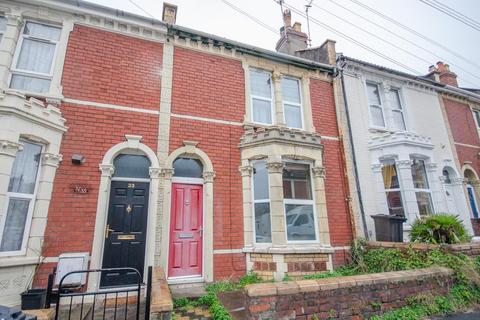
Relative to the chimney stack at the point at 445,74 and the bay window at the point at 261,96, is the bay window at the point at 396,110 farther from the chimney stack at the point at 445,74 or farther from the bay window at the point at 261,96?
the bay window at the point at 261,96

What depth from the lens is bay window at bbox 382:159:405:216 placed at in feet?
25.5

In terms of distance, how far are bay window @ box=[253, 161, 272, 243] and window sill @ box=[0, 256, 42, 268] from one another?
14.9 feet

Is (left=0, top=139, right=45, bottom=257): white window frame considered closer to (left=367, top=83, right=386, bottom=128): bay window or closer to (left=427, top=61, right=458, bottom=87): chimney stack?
(left=367, top=83, right=386, bottom=128): bay window

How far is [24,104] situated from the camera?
177 inches

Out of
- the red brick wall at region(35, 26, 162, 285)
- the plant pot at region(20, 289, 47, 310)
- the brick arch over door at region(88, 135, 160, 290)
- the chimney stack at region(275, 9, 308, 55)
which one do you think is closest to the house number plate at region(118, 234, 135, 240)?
the brick arch over door at region(88, 135, 160, 290)

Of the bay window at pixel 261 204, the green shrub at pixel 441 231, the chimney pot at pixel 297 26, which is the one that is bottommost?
the green shrub at pixel 441 231

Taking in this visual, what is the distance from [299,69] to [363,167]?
12.9 ft

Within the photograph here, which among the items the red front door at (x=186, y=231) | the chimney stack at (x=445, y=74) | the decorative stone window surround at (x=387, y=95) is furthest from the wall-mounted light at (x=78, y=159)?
the chimney stack at (x=445, y=74)

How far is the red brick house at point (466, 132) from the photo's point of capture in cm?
1002

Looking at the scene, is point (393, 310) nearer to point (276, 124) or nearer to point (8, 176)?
point (276, 124)

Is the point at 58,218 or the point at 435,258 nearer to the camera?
the point at 58,218

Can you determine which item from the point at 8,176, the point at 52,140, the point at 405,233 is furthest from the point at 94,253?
the point at 405,233

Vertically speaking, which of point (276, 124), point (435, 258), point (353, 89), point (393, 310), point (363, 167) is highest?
point (353, 89)

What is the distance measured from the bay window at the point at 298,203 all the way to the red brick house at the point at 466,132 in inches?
304
